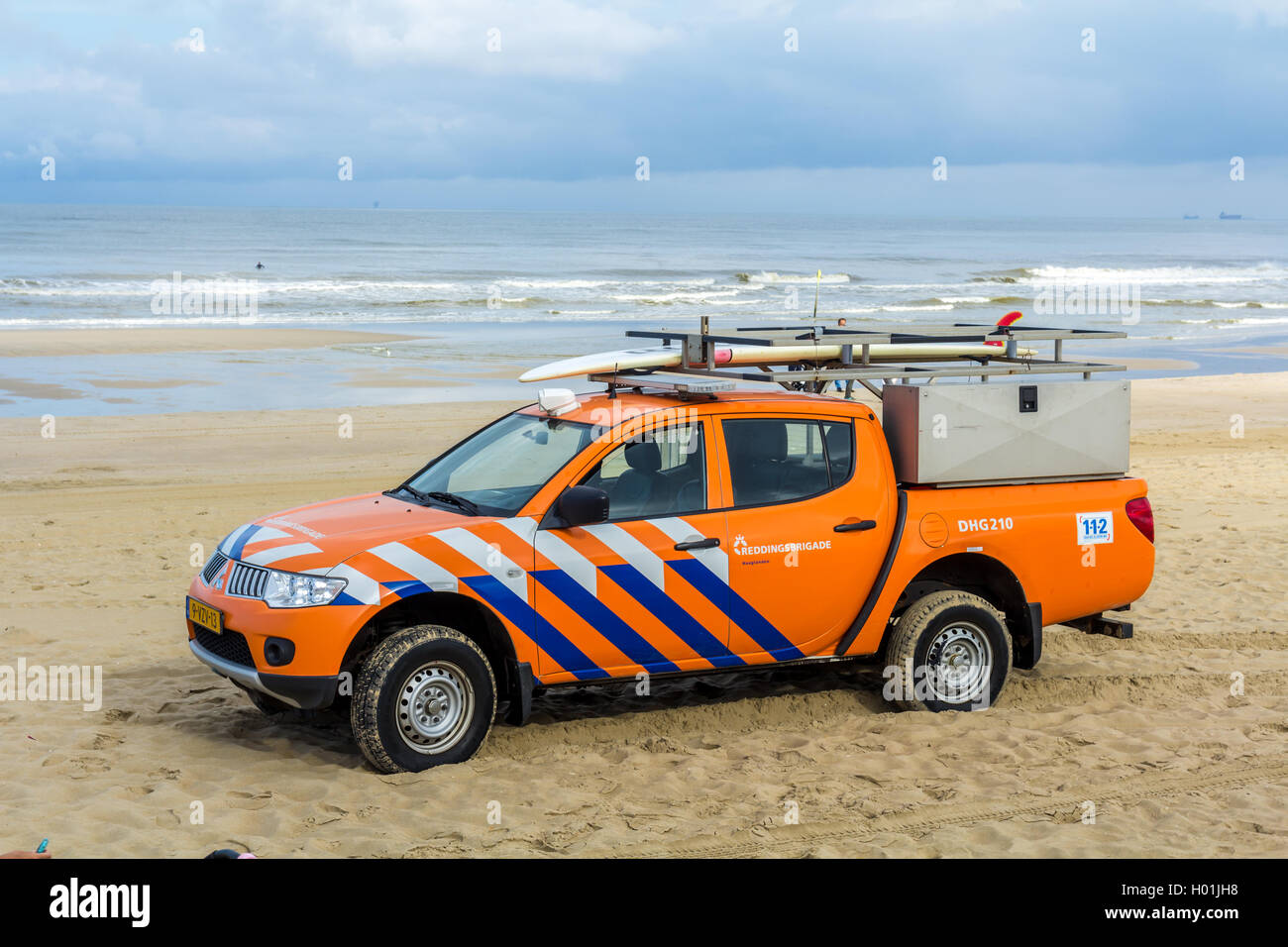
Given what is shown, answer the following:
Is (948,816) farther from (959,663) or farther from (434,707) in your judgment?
(434,707)

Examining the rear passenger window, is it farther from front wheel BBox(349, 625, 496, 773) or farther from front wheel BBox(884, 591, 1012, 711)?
front wheel BBox(349, 625, 496, 773)

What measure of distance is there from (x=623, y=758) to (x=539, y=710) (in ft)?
2.93

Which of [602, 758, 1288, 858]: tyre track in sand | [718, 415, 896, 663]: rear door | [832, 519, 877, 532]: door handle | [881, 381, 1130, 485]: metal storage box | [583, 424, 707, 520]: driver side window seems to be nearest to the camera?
[602, 758, 1288, 858]: tyre track in sand

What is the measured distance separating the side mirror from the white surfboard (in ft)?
2.22

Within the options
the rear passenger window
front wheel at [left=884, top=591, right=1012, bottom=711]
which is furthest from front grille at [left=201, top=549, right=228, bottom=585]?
front wheel at [left=884, top=591, right=1012, bottom=711]

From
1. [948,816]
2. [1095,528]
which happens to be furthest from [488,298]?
[948,816]

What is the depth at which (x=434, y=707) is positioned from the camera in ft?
19.6

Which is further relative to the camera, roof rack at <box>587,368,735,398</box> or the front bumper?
roof rack at <box>587,368,735,398</box>

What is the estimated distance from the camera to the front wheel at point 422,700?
579 centimetres

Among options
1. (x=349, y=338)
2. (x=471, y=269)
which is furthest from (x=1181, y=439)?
(x=471, y=269)

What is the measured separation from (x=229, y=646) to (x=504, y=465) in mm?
1638

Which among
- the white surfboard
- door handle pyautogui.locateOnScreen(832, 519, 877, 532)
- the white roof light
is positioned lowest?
door handle pyautogui.locateOnScreen(832, 519, 877, 532)

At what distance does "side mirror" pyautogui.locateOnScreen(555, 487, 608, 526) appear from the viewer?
5965mm

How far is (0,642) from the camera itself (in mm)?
8055
